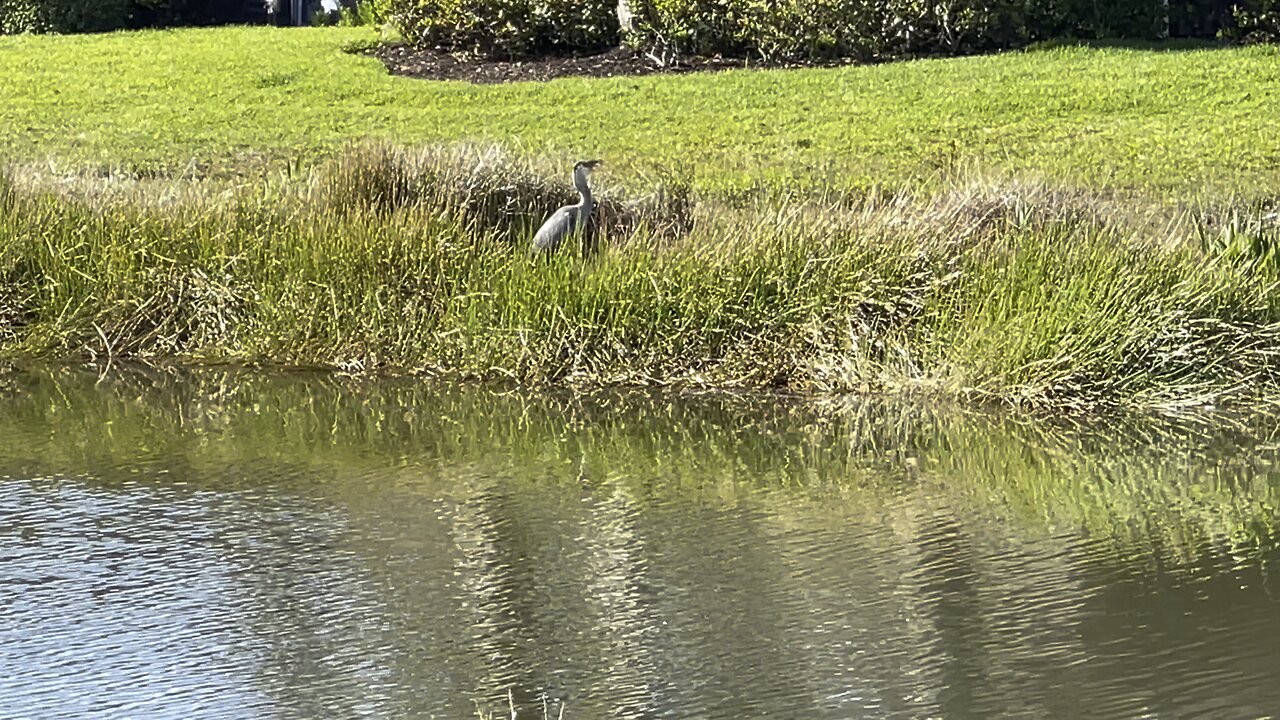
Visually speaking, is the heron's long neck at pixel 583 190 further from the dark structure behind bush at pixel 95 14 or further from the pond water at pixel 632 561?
the dark structure behind bush at pixel 95 14

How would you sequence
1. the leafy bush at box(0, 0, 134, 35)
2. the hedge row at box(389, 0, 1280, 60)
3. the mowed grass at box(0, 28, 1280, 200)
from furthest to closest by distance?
the leafy bush at box(0, 0, 134, 35), the hedge row at box(389, 0, 1280, 60), the mowed grass at box(0, 28, 1280, 200)

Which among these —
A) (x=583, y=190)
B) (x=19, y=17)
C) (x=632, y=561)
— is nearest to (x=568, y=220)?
(x=583, y=190)

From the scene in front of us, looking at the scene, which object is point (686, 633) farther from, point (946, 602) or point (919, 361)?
point (919, 361)

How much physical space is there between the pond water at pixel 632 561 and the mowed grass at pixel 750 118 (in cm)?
389

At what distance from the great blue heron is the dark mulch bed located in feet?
30.9

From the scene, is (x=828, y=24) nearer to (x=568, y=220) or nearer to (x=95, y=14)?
(x=568, y=220)

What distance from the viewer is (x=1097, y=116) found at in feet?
57.1

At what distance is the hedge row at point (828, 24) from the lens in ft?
71.2

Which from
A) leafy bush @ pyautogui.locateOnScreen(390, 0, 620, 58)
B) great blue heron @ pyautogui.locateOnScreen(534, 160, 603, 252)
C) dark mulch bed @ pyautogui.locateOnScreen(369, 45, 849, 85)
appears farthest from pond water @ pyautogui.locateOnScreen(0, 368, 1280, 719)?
leafy bush @ pyautogui.locateOnScreen(390, 0, 620, 58)

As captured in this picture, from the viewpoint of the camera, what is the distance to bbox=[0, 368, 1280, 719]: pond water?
242 inches

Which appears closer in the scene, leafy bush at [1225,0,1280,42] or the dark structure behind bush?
leafy bush at [1225,0,1280,42]

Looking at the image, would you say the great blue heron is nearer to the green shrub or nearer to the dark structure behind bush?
the dark structure behind bush

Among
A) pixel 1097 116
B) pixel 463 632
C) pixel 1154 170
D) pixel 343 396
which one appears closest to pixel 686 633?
pixel 463 632

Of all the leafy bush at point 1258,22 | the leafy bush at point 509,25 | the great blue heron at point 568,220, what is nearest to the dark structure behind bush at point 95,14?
the leafy bush at point 509,25
